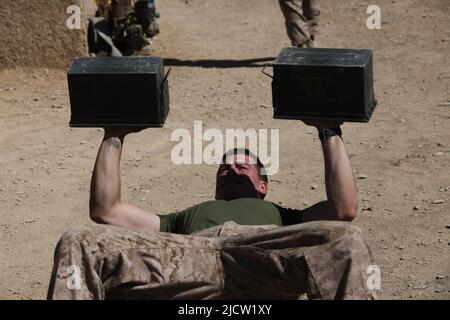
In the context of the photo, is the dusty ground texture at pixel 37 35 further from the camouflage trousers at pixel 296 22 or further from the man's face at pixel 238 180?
the man's face at pixel 238 180

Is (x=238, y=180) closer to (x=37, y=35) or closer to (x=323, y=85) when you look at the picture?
(x=323, y=85)

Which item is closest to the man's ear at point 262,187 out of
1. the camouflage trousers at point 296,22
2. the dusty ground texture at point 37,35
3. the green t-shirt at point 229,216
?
the green t-shirt at point 229,216

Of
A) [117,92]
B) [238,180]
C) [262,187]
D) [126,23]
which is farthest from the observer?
[126,23]

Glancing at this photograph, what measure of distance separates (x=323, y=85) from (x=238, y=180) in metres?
0.83

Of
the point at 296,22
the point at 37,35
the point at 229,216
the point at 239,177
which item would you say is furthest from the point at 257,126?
the point at 229,216

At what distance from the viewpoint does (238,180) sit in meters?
6.01

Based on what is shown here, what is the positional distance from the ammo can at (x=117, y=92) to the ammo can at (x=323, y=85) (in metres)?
0.60

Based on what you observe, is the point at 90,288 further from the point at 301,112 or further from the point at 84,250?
the point at 301,112

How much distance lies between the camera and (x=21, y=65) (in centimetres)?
1056

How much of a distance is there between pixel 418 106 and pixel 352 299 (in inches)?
180

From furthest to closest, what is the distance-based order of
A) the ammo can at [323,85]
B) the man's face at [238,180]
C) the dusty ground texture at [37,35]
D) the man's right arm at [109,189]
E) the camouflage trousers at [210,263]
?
the dusty ground texture at [37,35]
the man's face at [238,180]
the man's right arm at [109,189]
the ammo can at [323,85]
the camouflage trousers at [210,263]

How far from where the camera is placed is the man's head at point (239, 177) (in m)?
5.98

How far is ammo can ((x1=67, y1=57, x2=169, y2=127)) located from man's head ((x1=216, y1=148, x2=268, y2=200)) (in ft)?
1.96

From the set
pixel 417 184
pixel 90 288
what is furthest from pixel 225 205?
pixel 417 184
